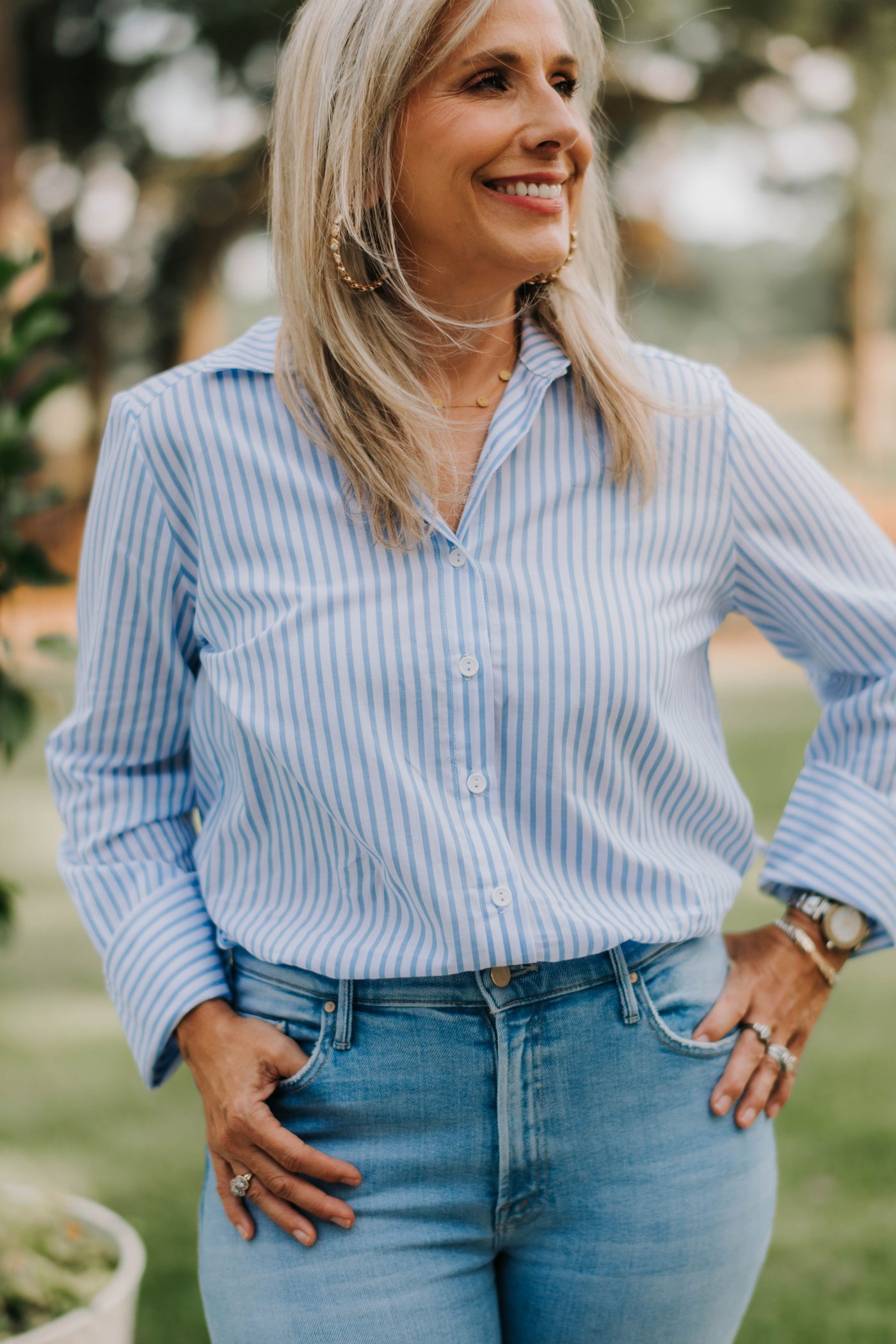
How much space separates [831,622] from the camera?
5.03 feet

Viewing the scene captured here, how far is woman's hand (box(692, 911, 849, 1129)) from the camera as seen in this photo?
1.44m

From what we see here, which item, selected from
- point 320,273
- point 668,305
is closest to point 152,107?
point 320,273

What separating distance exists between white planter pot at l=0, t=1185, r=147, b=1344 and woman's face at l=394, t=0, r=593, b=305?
161cm

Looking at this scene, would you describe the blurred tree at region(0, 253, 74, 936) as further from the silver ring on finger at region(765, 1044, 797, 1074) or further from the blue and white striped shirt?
the silver ring on finger at region(765, 1044, 797, 1074)

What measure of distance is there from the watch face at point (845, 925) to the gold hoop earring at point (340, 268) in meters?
0.89

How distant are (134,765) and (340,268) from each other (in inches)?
23.6

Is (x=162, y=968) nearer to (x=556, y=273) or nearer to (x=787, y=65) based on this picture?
(x=556, y=273)

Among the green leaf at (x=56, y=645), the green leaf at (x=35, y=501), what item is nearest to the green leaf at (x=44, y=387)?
the green leaf at (x=35, y=501)

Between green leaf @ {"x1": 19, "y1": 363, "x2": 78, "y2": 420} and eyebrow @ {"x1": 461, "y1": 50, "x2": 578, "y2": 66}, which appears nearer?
eyebrow @ {"x1": 461, "y1": 50, "x2": 578, "y2": 66}

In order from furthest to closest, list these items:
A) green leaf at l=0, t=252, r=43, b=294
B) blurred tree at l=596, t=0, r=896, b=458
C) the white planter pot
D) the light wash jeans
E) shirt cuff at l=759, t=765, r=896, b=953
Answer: blurred tree at l=596, t=0, r=896, b=458, green leaf at l=0, t=252, r=43, b=294, the white planter pot, shirt cuff at l=759, t=765, r=896, b=953, the light wash jeans

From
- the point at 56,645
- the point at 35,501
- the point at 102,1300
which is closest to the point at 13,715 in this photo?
the point at 56,645

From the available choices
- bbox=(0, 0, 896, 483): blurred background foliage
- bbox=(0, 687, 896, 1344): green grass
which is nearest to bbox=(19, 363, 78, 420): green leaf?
bbox=(0, 687, 896, 1344): green grass

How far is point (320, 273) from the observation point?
4.84 feet

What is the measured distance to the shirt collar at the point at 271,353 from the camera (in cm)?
142
